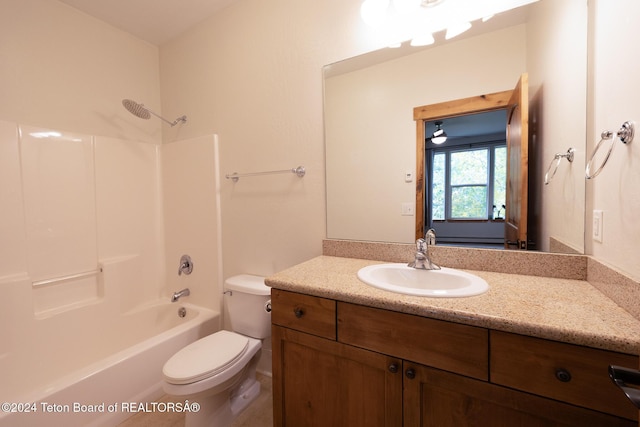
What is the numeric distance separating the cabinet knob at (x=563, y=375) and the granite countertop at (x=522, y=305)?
78 mm

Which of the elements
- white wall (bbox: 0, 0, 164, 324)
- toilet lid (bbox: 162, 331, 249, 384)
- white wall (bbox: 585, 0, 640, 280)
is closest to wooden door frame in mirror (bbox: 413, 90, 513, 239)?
white wall (bbox: 585, 0, 640, 280)

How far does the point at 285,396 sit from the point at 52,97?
93.0 inches

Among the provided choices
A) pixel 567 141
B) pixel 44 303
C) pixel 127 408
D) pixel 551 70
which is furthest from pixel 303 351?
pixel 44 303

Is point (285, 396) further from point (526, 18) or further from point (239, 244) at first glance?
point (526, 18)

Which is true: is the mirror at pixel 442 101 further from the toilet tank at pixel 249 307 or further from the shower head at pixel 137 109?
the shower head at pixel 137 109

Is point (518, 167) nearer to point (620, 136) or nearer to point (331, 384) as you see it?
point (620, 136)

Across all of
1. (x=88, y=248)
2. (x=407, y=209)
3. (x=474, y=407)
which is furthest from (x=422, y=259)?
(x=88, y=248)

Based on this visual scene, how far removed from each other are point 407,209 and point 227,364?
4.01ft

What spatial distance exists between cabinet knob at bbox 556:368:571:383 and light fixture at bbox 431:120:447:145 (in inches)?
38.8

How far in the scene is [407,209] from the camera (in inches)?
53.0

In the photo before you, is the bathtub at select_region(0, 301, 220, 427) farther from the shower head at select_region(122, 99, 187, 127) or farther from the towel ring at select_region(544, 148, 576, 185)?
the towel ring at select_region(544, 148, 576, 185)

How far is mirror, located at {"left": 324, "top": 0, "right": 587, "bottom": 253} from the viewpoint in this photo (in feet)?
3.26

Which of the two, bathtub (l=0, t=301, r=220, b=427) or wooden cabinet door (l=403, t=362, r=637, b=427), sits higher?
wooden cabinet door (l=403, t=362, r=637, b=427)

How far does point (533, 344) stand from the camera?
652 millimetres
